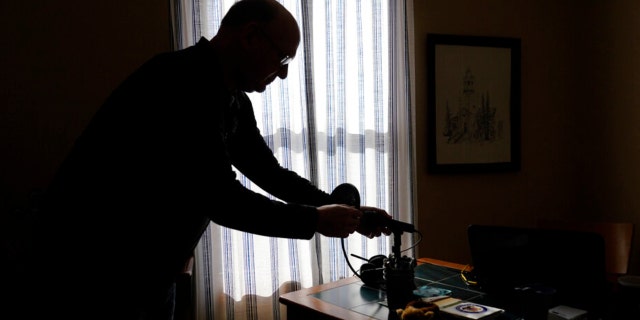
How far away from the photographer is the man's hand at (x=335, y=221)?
1.41 m

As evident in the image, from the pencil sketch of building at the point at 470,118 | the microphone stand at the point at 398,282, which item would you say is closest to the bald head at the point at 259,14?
the microphone stand at the point at 398,282

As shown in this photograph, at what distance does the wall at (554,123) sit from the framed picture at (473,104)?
0.07 m

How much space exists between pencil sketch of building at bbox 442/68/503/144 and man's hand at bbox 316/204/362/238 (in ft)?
7.12

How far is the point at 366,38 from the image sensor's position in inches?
122

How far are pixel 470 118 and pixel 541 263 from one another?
6.50 feet

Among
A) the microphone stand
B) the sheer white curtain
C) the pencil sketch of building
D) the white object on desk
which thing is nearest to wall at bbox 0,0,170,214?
the sheer white curtain

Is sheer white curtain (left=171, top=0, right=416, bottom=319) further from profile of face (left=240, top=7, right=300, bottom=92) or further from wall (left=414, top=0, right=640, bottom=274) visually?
profile of face (left=240, top=7, right=300, bottom=92)

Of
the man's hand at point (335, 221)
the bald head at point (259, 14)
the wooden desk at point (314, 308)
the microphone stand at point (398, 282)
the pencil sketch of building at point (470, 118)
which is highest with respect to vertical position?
the bald head at point (259, 14)

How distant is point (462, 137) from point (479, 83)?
1.31ft

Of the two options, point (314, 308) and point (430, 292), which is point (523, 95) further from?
point (314, 308)

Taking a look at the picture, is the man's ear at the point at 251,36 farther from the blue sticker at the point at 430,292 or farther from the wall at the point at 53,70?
the wall at the point at 53,70

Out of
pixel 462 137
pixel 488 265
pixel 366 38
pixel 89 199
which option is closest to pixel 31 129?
pixel 89 199

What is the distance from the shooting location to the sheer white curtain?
269cm

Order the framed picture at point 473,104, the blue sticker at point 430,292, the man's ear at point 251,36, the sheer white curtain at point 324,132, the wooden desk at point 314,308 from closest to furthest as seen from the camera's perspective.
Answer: the man's ear at point 251,36 → the wooden desk at point 314,308 → the blue sticker at point 430,292 → the sheer white curtain at point 324,132 → the framed picture at point 473,104
